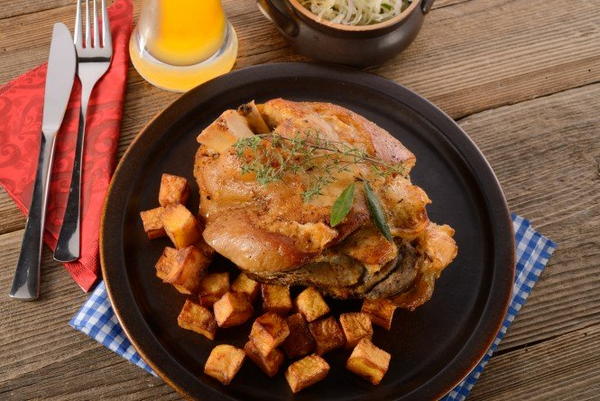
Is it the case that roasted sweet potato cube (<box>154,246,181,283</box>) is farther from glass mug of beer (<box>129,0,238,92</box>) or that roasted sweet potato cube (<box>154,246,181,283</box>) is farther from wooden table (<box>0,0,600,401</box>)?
glass mug of beer (<box>129,0,238,92</box>)

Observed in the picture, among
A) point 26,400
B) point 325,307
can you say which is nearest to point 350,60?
point 325,307

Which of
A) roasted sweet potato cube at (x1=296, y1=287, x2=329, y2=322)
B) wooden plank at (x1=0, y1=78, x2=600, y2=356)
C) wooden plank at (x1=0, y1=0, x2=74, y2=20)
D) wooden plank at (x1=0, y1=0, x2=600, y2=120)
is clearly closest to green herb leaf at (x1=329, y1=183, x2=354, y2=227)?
roasted sweet potato cube at (x1=296, y1=287, x2=329, y2=322)

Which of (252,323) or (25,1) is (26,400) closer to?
(252,323)

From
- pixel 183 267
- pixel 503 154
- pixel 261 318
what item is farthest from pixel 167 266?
pixel 503 154

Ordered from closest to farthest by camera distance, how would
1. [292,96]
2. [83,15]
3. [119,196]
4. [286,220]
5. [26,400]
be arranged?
1. [286,220]
2. [26,400]
3. [119,196]
4. [292,96]
5. [83,15]

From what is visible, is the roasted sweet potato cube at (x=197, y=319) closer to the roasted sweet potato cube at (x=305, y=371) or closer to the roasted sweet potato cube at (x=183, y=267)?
the roasted sweet potato cube at (x=183, y=267)

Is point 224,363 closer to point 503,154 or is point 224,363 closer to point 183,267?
point 183,267
